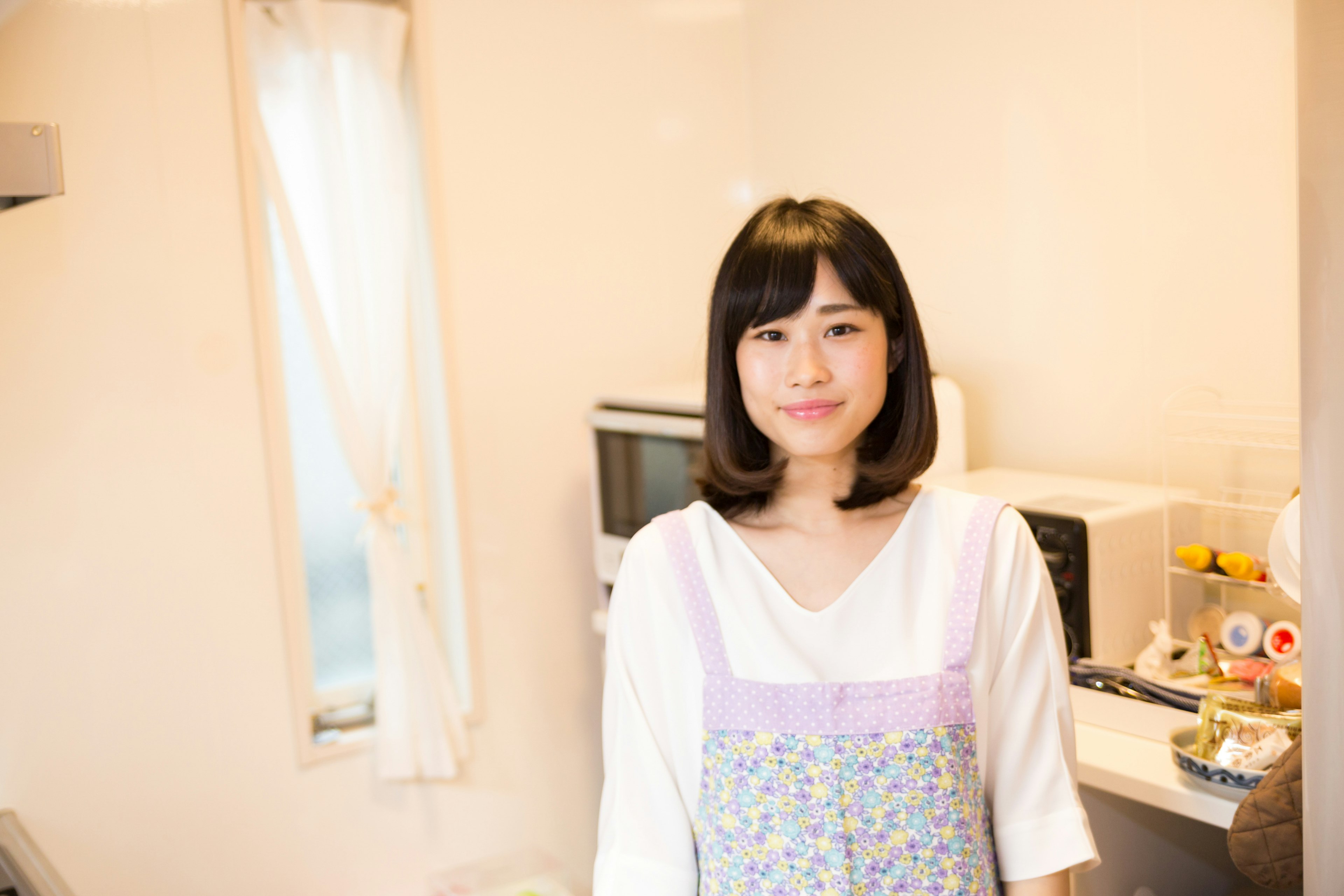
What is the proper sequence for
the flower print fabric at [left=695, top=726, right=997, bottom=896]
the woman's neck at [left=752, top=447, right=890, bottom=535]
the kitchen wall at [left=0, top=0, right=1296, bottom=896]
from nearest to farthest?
the flower print fabric at [left=695, top=726, right=997, bottom=896]
the woman's neck at [left=752, top=447, right=890, bottom=535]
the kitchen wall at [left=0, top=0, right=1296, bottom=896]

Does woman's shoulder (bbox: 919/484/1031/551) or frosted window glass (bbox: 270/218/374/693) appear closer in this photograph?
woman's shoulder (bbox: 919/484/1031/551)

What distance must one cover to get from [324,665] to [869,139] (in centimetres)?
155

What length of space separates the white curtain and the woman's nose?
1.30 meters

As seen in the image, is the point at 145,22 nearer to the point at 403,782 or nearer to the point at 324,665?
the point at 324,665

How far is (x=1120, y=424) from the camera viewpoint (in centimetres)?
194

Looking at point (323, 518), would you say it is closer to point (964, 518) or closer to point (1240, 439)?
point (964, 518)

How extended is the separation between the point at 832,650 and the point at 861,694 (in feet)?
0.17

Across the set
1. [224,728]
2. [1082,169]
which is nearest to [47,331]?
[224,728]

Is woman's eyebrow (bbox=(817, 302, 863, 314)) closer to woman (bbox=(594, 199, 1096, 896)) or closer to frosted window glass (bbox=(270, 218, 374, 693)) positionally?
woman (bbox=(594, 199, 1096, 896))

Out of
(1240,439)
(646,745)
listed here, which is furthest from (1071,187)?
(646,745)

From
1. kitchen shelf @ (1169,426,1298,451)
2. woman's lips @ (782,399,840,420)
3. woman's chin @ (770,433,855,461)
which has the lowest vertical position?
kitchen shelf @ (1169,426,1298,451)

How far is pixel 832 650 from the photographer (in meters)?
1.09

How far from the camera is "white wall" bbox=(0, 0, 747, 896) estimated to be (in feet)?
6.11

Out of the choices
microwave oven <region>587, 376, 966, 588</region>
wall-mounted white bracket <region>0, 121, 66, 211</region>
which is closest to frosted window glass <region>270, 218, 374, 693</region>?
microwave oven <region>587, 376, 966, 588</region>
